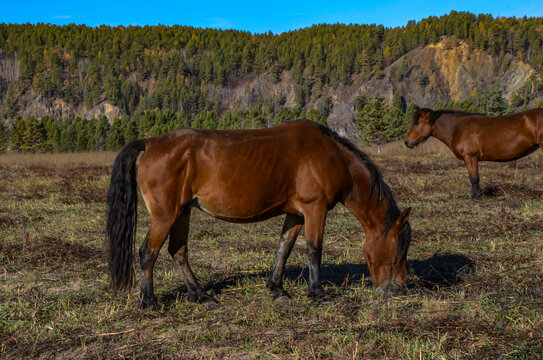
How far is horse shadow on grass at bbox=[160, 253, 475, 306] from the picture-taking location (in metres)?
4.86

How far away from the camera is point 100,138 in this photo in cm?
6569

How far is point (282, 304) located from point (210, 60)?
159 m

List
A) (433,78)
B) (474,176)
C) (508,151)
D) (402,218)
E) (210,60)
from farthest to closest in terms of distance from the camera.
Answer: (210,60) → (433,78) → (508,151) → (474,176) → (402,218)

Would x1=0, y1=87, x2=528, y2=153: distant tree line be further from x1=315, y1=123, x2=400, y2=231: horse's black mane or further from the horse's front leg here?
x1=315, y1=123, x2=400, y2=231: horse's black mane

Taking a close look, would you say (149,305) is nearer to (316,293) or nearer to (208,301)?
(208,301)

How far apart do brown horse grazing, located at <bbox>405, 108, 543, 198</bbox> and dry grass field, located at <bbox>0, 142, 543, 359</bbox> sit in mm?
2695

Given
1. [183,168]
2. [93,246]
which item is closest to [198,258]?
[93,246]

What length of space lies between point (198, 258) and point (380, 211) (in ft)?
9.27

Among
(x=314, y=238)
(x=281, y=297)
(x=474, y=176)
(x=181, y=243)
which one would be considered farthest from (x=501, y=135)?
(x=181, y=243)

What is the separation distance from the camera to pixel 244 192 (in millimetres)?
4367

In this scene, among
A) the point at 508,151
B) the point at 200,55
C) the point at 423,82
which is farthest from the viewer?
the point at 200,55

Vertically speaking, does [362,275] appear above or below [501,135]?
below

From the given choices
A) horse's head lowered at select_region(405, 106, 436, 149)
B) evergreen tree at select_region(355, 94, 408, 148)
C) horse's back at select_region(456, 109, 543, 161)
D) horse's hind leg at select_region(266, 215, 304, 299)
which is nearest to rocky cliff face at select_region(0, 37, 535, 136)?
evergreen tree at select_region(355, 94, 408, 148)

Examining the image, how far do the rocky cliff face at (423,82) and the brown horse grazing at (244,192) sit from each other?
4270 inches
